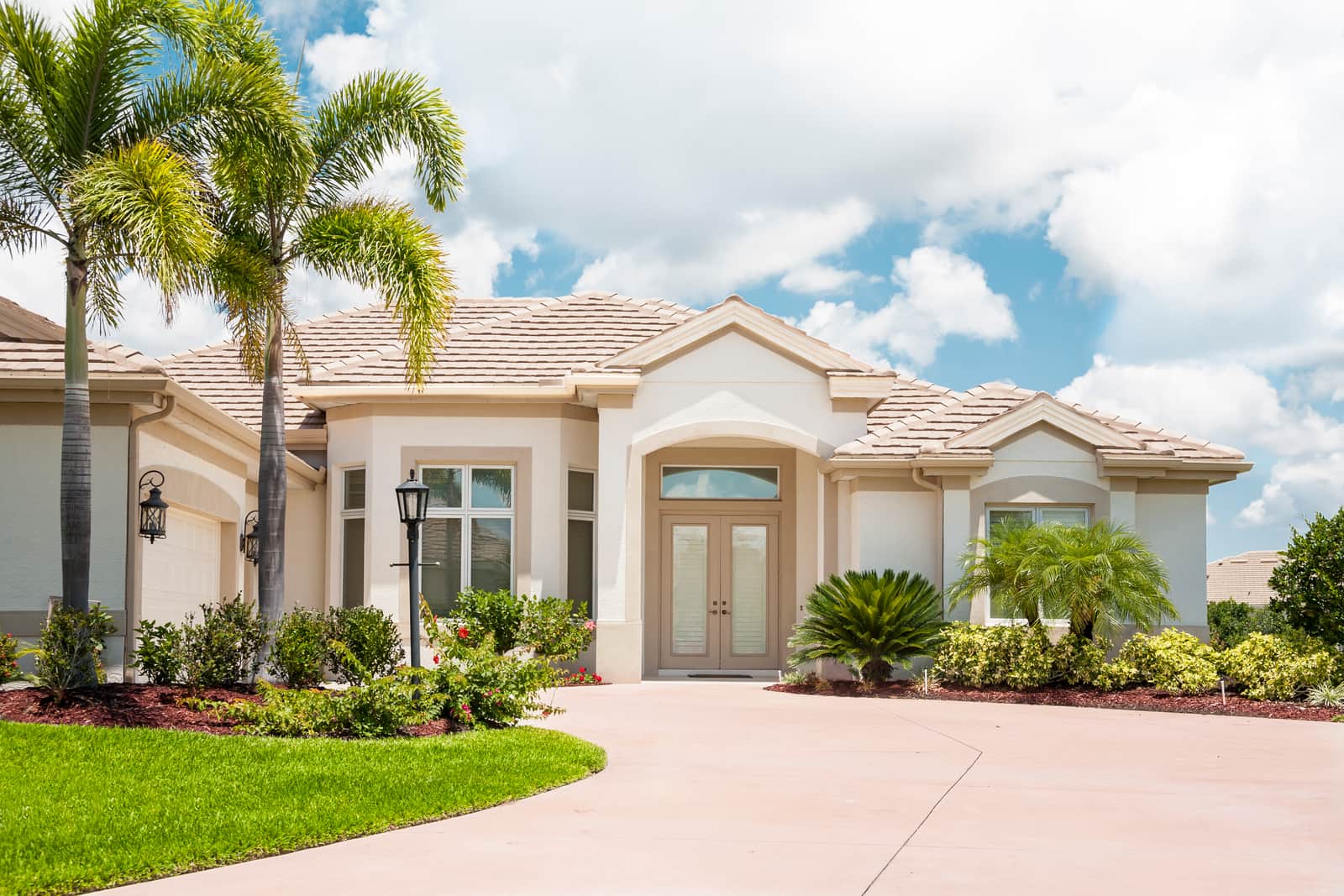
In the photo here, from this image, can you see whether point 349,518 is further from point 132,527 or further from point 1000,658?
point 1000,658

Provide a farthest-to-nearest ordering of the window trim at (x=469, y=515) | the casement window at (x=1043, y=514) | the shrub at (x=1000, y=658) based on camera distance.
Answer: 1. the window trim at (x=469, y=515)
2. the casement window at (x=1043, y=514)
3. the shrub at (x=1000, y=658)

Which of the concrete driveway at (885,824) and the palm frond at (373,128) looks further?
the palm frond at (373,128)

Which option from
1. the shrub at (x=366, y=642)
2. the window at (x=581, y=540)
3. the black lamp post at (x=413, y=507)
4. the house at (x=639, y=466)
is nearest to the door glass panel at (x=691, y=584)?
the house at (x=639, y=466)

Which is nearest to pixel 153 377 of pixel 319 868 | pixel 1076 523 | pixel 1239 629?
pixel 319 868

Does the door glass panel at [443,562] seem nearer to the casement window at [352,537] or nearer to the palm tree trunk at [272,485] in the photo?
the casement window at [352,537]

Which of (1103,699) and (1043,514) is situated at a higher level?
(1043,514)

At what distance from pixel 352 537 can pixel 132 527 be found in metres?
6.27

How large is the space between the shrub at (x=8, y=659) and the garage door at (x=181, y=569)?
1.94m

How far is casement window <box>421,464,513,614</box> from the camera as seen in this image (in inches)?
714

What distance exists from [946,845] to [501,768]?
10.7 ft

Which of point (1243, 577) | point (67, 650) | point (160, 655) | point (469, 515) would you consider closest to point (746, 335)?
point (469, 515)

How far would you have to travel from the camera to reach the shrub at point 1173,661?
15.5 metres

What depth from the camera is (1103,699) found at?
15.5 meters

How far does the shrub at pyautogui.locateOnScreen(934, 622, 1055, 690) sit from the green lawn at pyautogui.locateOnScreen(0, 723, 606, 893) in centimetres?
749
